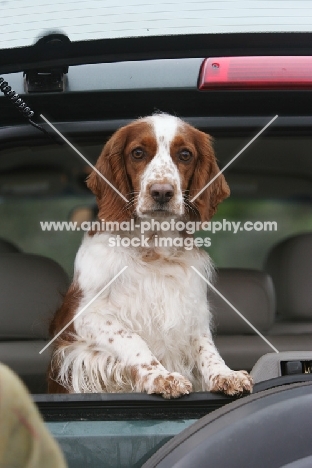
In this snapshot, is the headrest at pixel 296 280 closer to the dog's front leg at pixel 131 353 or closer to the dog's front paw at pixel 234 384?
the dog's front leg at pixel 131 353

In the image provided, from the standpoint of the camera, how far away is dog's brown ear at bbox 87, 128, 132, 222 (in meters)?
3.19

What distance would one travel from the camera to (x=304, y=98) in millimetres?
3084

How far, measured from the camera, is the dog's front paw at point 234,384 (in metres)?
2.43

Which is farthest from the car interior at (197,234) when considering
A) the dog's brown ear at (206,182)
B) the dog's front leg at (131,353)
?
the dog's front leg at (131,353)

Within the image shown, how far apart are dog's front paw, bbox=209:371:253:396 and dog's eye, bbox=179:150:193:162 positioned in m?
0.86

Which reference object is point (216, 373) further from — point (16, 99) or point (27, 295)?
point (16, 99)

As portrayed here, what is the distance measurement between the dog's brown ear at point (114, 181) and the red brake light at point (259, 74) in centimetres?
71

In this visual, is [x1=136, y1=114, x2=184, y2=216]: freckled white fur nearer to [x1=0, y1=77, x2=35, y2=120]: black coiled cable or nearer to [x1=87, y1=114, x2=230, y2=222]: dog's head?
[x1=87, y1=114, x2=230, y2=222]: dog's head

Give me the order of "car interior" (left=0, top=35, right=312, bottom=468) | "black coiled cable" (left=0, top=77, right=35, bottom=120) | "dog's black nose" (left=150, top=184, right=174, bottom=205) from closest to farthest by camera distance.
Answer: "car interior" (left=0, top=35, right=312, bottom=468) < "black coiled cable" (left=0, top=77, right=35, bottom=120) < "dog's black nose" (left=150, top=184, right=174, bottom=205)

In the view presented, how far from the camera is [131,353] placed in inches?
115

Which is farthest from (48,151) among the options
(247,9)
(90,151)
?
(247,9)

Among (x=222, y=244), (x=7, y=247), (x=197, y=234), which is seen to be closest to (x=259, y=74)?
(x=197, y=234)

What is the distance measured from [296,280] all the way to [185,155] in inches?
34.2

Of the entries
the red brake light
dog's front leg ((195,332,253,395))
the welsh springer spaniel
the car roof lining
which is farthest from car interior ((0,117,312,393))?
the red brake light
